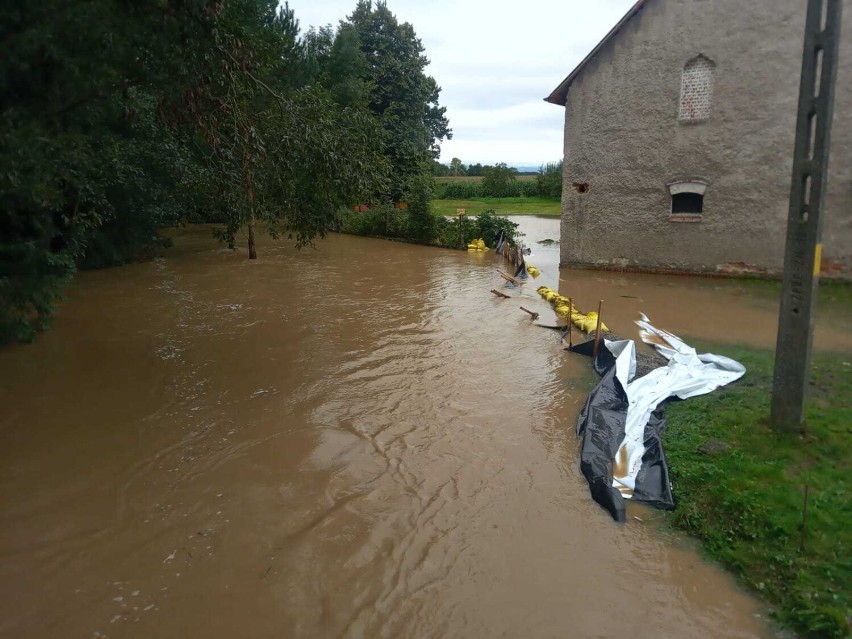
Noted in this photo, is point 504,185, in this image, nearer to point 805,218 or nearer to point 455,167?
point 455,167

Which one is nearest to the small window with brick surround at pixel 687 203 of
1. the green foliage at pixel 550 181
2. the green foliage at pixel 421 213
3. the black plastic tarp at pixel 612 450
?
the black plastic tarp at pixel 612 450

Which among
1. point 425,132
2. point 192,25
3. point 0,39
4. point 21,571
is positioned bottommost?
point 21,571

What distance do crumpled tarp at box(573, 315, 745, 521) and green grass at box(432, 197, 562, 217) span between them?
30359 mm

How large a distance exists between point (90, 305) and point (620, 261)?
13.7m

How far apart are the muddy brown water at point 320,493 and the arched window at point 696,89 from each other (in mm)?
6000

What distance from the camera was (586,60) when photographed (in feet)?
53.9

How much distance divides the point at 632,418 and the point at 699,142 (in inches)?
441

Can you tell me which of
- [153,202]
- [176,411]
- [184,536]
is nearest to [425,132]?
[153,202]

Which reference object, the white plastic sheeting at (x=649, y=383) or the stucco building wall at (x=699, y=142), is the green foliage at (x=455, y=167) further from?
the white plastic sheeting at (x=649, y=383)

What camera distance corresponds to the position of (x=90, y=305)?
14.2m


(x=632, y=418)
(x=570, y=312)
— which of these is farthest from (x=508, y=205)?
(x=632, y=418)

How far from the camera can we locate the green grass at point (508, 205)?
4105 centimetres

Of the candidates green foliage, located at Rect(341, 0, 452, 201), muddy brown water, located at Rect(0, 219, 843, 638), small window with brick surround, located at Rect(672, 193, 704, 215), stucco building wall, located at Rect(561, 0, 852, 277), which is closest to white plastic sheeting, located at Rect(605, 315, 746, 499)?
muddy brown water, located at Rect(0, 219, 843, 638)

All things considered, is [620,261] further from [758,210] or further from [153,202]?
[153,202]
